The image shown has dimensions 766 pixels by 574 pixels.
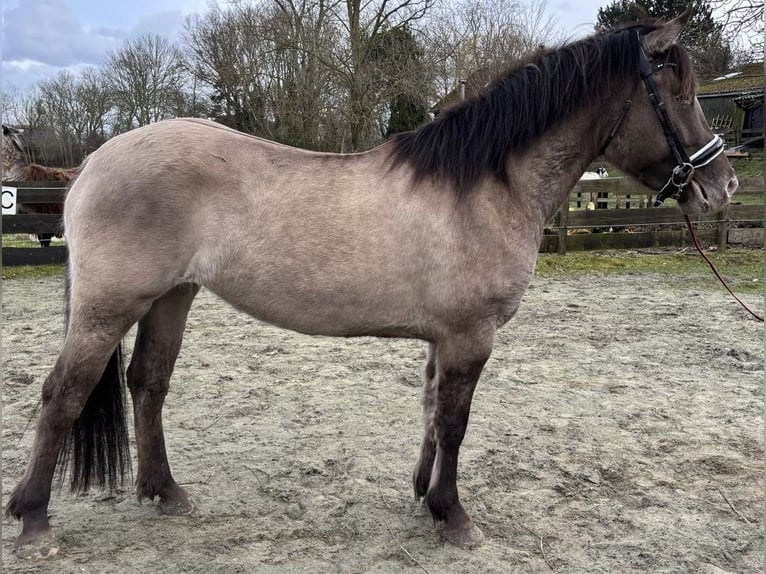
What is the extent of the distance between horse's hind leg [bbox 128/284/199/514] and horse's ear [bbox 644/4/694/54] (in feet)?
8.12

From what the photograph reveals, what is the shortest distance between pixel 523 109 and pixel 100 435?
2.58 meters

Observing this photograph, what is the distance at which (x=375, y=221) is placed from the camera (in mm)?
2500

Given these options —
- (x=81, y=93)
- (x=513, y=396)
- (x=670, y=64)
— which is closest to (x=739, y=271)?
(x=513, y=396)

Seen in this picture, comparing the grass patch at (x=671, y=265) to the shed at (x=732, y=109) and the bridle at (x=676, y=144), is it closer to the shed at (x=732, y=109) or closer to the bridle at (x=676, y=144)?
the bridle at (x=676, y=144)

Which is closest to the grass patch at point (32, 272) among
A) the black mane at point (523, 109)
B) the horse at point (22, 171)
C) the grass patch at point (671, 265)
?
the horse at point (22, 171)

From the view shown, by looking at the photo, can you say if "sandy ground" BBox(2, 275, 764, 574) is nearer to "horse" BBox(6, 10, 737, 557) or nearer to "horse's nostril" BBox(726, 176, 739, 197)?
"horse" BBox(6, 10, 737, 557)

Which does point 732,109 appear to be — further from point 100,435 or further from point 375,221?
point 100,435

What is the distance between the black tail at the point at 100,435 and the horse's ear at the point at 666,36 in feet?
9.50

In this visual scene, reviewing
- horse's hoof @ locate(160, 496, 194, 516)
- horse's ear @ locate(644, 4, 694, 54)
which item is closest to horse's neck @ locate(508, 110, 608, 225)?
horse's ear @ locate(644, 4, 694, 54)

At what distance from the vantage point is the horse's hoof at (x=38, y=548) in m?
2.38

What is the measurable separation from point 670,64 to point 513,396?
2.57m

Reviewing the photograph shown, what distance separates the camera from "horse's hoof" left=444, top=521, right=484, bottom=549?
8.43 feet

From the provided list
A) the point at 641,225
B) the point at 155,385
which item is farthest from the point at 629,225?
the point at 155,385

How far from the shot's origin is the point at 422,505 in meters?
2.89
